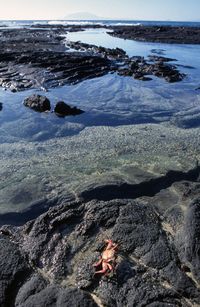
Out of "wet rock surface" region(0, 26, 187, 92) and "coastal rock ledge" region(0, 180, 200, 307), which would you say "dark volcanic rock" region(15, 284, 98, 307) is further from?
"wet rock surface" region(0, 26, 187, 92)

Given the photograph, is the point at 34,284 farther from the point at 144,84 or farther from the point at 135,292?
the point at 144,84

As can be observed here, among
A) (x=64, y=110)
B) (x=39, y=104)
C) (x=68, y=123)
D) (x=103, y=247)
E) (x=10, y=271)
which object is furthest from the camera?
(x=39, y=104)

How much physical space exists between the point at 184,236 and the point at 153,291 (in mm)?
1570

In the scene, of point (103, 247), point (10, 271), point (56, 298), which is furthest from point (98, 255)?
point (10, 271)

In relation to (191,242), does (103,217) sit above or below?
below

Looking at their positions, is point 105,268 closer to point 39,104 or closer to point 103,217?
point 103,217

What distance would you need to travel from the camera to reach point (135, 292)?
21.2 ft

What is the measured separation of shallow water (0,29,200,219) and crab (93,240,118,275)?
398cm

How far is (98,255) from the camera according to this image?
7.32m

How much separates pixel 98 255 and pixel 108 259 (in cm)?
35

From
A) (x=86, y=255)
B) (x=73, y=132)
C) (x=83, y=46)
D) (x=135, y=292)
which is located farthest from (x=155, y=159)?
(x=83, y=46)

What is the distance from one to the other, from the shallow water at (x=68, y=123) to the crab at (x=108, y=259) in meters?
3.98

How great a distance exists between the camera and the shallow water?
39.1 ft

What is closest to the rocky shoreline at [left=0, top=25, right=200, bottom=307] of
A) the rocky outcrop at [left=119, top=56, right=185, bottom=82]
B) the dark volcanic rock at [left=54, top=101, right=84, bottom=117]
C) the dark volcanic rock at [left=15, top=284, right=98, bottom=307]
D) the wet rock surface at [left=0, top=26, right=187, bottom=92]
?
the dark volcanic rock at [left=15, top=284, right=98, bottom=307]
